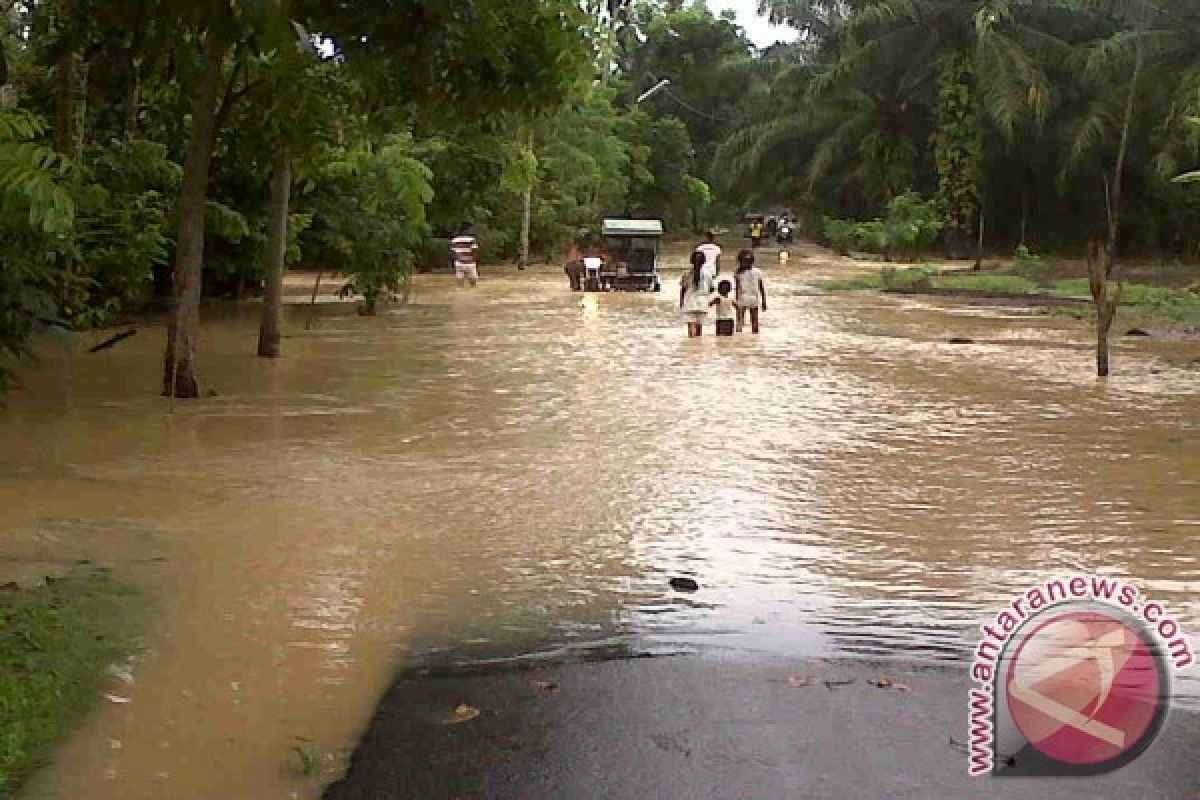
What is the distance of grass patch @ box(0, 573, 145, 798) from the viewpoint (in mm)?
4746

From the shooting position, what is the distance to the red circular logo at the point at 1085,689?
16.2ft

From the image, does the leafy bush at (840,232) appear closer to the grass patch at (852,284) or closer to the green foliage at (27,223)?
the grass patch at (852,284)

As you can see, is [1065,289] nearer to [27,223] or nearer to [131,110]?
[131,110]

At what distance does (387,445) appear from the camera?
38.4 feet

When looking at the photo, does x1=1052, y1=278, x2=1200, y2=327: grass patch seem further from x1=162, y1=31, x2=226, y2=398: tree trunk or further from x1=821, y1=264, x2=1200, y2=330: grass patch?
x1=162, y1=31, x2=226, y2=398: tree trunk

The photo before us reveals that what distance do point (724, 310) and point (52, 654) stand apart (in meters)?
17.2

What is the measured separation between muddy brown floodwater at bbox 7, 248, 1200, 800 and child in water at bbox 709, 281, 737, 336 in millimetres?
3906

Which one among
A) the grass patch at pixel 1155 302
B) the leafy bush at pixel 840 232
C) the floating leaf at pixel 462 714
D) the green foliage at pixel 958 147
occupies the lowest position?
the floating leaf at pixel 462 714

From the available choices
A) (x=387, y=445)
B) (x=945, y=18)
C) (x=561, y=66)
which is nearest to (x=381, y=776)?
(x=387, y=445)

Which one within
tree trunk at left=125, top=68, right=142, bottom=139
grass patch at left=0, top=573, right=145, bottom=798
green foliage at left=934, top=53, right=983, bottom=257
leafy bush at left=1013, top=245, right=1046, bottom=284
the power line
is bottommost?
grass patch at left=0, top=573, right=145, bottom=798

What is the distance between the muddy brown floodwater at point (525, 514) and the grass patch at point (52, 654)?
120 mm

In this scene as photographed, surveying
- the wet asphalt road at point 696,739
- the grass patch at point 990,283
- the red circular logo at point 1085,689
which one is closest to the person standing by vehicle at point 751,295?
the grass patch at point 990,283

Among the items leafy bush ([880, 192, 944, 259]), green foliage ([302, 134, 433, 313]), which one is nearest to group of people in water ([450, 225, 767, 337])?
green foliage ([302, 134, 433, 313])

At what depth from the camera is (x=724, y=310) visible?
2217 centimetres
